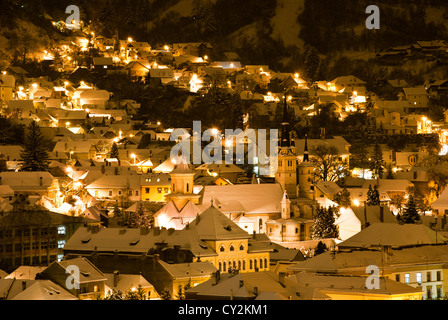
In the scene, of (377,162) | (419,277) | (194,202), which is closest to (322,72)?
(377,162)

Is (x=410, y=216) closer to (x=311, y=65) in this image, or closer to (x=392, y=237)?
(x=392, y=237)

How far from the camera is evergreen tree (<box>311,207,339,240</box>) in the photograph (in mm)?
63994

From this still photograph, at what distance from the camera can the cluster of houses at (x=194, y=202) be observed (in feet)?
138

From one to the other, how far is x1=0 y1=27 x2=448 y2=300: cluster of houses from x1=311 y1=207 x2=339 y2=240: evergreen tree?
1.96 feet

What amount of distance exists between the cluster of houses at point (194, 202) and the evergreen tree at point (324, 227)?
23.5 inches

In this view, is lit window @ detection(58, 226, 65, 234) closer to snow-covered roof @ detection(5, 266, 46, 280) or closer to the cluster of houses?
the cluster of houses

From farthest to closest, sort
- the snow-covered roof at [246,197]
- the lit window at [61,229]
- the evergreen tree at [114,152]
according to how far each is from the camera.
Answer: the evergreen tree at [114,152]
the snow-covered roof at [246,197]
the lit window at [61,229]

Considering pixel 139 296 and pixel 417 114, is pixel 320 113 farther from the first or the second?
pixel 139 296

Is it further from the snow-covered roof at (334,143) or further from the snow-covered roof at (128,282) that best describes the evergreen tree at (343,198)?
the snow-covered roof at (128,282)

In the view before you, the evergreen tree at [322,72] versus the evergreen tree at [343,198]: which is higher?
the evergreen tree at [322,72]

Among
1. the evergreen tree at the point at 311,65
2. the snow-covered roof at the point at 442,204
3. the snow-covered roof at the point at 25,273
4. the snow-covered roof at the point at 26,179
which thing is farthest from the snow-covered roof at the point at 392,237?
the evergreen tree at the point at 311,65

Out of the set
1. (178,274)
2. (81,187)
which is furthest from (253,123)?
(178,274)

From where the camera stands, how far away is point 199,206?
6556 centimetres

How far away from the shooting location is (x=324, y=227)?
211 ft
